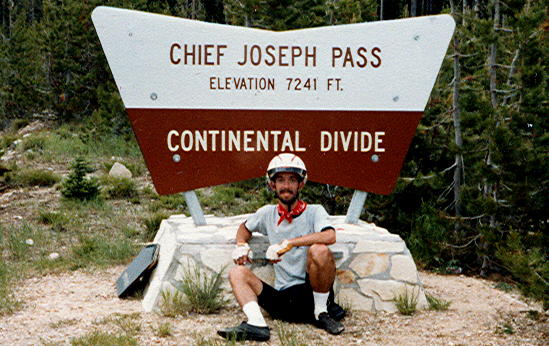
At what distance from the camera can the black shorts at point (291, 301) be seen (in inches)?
184

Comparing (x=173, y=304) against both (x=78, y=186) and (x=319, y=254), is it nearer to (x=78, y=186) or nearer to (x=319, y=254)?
(x=319, y=254)

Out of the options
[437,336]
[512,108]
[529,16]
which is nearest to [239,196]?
[512,108]

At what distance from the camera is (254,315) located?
14.3 ft

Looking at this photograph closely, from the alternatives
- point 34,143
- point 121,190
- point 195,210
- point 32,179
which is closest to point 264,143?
point 195,210

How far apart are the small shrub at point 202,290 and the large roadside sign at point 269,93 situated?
2.69 ft

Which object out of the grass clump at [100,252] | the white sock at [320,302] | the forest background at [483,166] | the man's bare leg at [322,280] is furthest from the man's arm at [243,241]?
the grass clump at [100,252]

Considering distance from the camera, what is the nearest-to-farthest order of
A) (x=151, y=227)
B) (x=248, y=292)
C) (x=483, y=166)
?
(x=248, y=292)
(x=483, y=166)
(x=151, y=227)

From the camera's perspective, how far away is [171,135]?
5.49 meters

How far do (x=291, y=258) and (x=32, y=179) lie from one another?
7.11 m

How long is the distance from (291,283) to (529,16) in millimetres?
3669

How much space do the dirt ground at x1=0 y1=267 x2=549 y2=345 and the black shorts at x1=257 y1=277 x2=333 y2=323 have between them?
0.34 feet

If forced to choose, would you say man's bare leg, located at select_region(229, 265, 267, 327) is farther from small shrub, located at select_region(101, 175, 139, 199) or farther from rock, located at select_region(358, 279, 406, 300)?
small shrub, located at select_region(101, 175, 139, 199)

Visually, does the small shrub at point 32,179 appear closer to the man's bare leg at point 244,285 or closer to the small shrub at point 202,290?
the small shrub at point 202,290

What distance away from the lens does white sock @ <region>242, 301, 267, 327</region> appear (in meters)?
4.30
